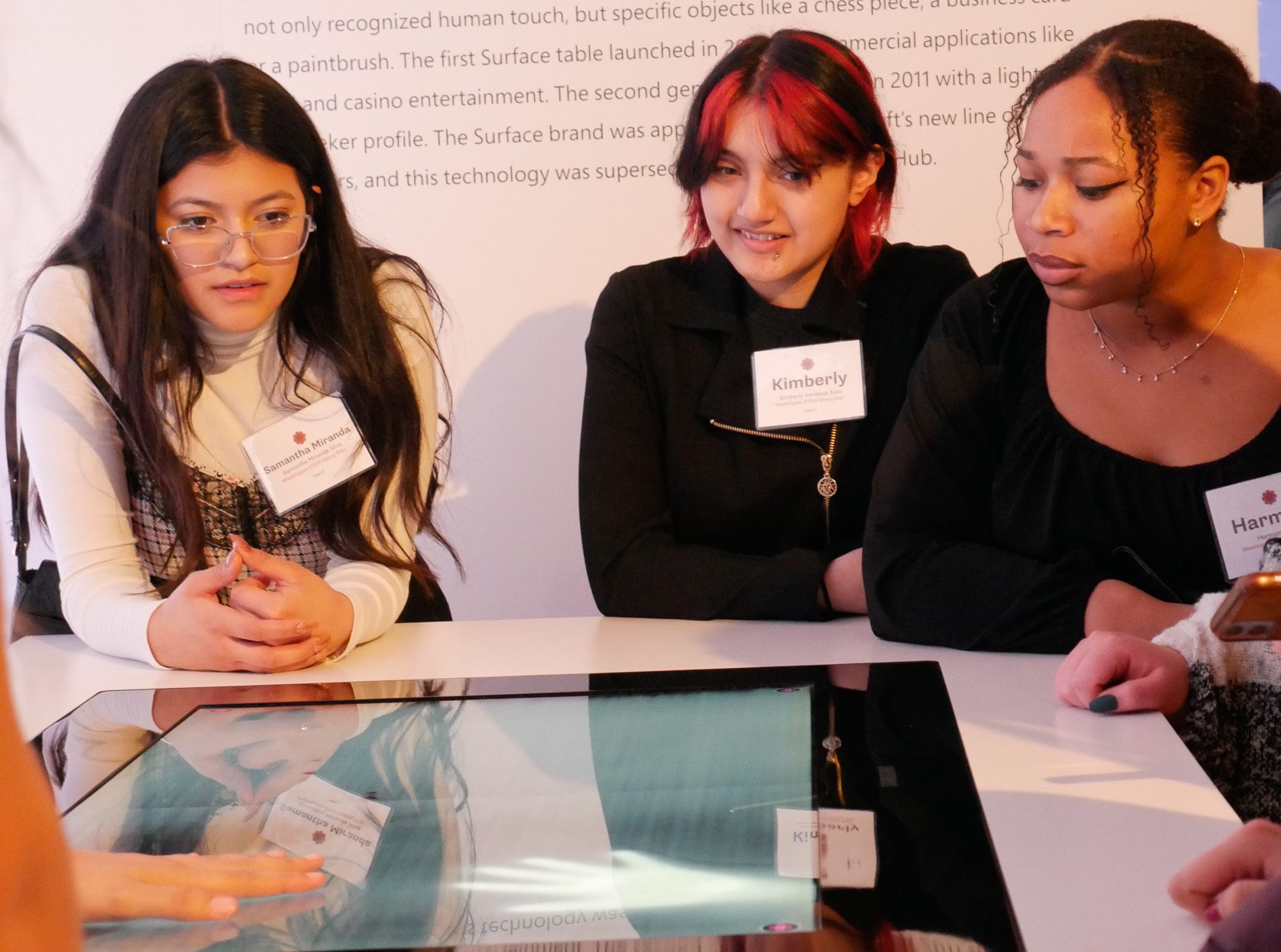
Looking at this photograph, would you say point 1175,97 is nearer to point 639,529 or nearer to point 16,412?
point 639,529

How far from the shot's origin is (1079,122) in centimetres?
149

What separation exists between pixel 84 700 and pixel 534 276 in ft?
6.05

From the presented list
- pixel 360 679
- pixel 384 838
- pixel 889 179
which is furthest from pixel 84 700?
pixel 889 179

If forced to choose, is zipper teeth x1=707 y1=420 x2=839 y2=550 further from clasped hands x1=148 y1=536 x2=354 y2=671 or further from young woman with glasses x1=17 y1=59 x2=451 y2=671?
clasped hands x1=148 y1=536 x2=354 y2=671

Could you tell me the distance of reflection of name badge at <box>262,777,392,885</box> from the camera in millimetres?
949

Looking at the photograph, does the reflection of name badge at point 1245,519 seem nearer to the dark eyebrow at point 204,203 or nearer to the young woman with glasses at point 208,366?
the young woman with glasses at point 208,366

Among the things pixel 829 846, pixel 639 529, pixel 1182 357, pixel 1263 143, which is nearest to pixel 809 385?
pixel 639 529

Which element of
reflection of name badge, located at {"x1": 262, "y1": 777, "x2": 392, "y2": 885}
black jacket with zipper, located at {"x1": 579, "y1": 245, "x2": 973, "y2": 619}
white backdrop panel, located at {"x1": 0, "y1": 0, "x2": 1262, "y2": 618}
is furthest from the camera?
white backdrop panel, located at {"x1": 0, "y1": 0, "x2": 1262, "y2": 618}

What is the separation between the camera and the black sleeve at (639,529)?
5.82 feet

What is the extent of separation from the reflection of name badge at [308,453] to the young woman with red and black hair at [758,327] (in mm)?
359

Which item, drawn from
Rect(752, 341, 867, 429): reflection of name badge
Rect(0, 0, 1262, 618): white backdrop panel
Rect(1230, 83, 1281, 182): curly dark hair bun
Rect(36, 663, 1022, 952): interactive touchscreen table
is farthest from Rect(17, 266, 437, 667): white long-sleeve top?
Rect(0, 0, 1262, 618): white backdrop panel

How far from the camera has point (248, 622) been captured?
160 centimetres

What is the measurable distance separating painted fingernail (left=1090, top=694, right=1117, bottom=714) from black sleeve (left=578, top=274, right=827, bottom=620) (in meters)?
0.54

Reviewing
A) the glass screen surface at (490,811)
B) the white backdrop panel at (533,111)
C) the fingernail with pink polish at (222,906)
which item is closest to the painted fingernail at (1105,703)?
the glass screen surface at (490,811)
